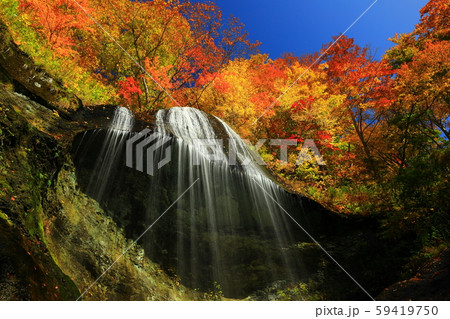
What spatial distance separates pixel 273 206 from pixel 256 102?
8.38 metres

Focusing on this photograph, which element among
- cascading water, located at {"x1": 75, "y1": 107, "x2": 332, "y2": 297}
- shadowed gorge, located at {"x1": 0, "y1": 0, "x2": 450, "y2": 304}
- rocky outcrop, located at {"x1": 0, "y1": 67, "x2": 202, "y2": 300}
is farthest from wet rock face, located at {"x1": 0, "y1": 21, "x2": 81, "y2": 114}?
cascading water, located at {"x1": 75, "y1": 107, "x2": 332, "y2": 297}

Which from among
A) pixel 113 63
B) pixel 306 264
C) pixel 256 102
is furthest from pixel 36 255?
pixel 113 63

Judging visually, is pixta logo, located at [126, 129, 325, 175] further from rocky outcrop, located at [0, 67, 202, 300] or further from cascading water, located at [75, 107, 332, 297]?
rocky outcrop, located at [0, 67, 202, 300]

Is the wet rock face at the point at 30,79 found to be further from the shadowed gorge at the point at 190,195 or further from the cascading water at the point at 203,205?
the cascading water at the point at 203,205

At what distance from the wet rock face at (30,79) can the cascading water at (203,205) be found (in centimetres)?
129

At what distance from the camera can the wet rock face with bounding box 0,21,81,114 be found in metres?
5.92

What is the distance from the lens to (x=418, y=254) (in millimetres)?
6863

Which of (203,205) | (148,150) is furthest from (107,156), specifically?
(203,205)

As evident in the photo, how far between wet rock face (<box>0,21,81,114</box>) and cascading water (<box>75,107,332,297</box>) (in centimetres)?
129

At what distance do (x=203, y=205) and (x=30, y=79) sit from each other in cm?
582

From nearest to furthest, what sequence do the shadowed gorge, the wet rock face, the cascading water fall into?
1. the shadowed gorge
2. the wet rock face
3. the cascading water

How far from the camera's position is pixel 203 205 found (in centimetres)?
784
